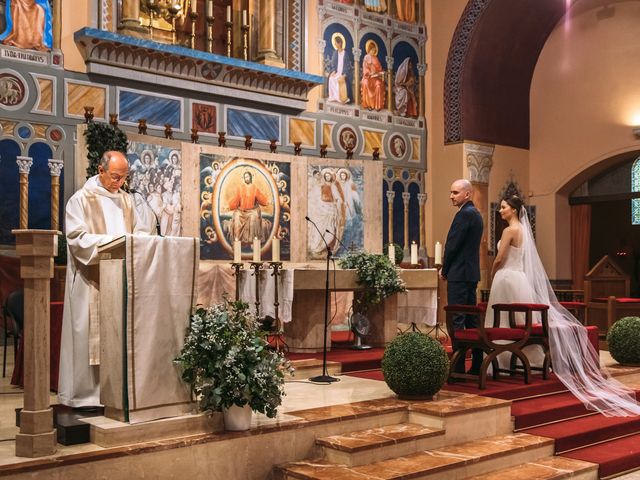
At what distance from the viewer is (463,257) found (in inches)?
306

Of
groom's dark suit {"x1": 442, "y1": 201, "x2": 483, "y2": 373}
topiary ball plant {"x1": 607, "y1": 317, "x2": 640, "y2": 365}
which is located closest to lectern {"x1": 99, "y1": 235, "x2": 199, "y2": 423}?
groom's dark suit {"x1": 442, "y1": 201, "x2": 483, "y2": 373}

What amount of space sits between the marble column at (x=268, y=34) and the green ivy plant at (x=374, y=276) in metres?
3.96

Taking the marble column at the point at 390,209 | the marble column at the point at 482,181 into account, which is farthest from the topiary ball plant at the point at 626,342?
the marble column at the point at 390,209

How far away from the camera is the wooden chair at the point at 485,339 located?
24.3ft

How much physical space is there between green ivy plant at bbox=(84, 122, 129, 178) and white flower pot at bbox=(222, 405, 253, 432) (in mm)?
4779

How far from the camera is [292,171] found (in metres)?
11.8

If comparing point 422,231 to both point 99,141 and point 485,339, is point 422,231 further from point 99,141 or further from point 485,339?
point 485,339

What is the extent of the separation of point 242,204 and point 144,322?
6281 mm

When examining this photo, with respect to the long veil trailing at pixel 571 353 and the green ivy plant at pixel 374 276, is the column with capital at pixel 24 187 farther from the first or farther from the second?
the long veil trailing at pixel 571 353

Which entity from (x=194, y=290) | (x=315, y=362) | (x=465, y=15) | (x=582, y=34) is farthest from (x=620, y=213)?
(x=194, y=290)

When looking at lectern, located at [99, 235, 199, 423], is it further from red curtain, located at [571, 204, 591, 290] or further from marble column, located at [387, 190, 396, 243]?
red curtain, located at [571, 204, 591, 290]

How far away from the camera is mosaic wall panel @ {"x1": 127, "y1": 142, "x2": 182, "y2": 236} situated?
10102mm

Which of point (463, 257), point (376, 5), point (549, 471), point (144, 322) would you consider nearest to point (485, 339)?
point (463, 257)

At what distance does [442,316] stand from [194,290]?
8.00 meters
